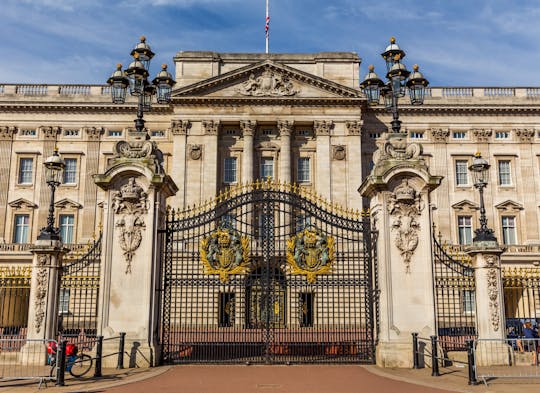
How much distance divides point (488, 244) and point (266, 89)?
3162 cm

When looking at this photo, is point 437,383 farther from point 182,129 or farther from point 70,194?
point 70,194

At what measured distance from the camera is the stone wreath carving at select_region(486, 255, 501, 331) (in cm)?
1600

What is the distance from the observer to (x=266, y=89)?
148 feet

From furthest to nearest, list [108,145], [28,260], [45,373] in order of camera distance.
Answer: [108,145], [28,260], [45,373]

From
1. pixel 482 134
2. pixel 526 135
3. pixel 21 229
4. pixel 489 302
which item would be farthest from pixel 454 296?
pixel 21 229

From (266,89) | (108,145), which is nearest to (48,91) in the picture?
(108,145)

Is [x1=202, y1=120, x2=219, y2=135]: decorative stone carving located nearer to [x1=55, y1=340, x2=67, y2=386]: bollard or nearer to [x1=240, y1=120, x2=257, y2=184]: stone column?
[x1=240, y1=120, x2=257, y2=184]: stone column

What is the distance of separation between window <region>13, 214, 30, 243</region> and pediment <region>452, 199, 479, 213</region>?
36.6m

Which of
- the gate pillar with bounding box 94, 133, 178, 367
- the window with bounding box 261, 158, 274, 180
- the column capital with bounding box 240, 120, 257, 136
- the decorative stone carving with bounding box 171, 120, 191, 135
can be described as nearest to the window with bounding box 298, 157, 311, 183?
the window with bounding box 261, 158, 274, 180

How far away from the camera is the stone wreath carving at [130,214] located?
15.1 metres

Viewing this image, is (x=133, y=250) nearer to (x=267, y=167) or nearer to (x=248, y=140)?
(x=248, y=140)

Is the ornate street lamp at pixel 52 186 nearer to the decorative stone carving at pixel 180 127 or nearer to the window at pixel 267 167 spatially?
the decorative stone carving at pixel 180 127

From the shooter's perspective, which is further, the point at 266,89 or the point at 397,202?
the point at 266,89

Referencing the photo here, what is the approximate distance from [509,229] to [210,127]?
1059 inches
